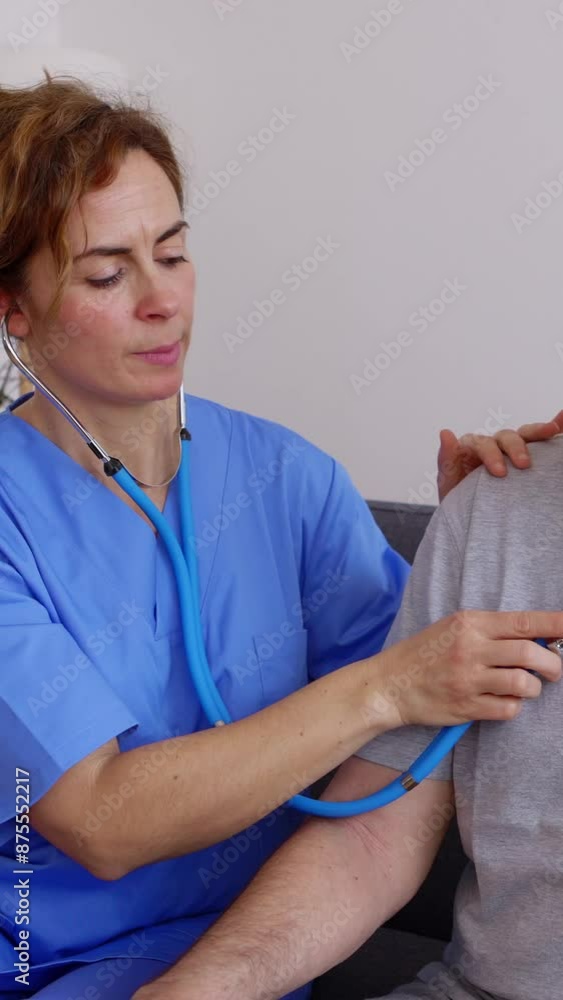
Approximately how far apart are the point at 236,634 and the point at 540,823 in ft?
1.45

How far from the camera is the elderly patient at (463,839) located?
3.73 ft

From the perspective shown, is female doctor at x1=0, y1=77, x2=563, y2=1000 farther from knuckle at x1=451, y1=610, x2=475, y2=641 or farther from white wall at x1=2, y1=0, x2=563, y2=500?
white wall at x1=2, y1=0, x2=563, y2=500

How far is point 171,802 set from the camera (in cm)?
120

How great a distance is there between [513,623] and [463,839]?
0.24 meters

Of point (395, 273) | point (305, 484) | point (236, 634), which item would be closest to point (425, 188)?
point (395, 273)

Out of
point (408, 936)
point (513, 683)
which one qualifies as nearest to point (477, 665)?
point (513, 683)

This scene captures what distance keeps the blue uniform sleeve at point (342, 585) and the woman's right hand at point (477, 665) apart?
13.0 inches

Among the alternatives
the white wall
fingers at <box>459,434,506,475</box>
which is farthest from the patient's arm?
the white wall

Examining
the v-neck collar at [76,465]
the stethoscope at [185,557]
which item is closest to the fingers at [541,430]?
the stethoscope at [185,557]

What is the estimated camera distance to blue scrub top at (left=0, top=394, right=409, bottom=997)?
126 cm

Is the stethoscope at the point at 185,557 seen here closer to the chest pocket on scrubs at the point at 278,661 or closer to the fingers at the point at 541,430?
the chest pocket on scrubs at the point at 278,661

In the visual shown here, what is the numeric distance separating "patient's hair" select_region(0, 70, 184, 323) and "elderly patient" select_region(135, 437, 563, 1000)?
52 centimetres

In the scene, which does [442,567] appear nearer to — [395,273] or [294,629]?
[294,629]

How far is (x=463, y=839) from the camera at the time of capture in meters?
1.22
